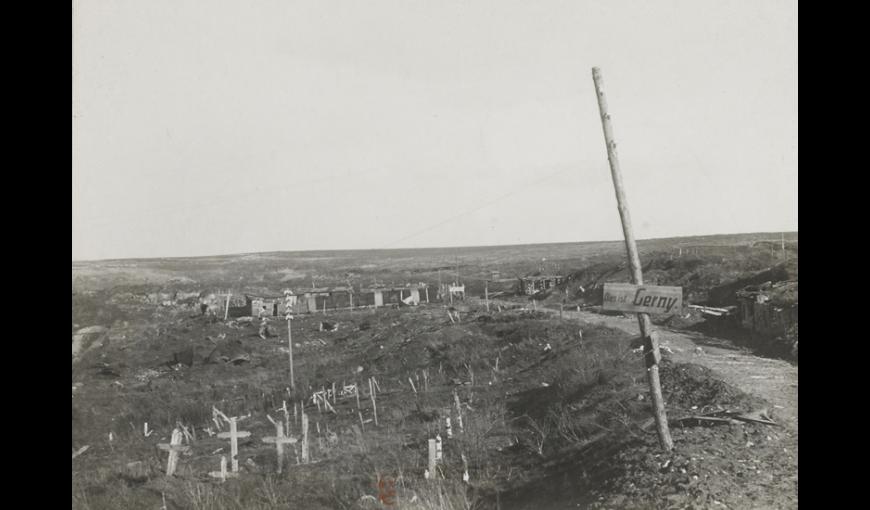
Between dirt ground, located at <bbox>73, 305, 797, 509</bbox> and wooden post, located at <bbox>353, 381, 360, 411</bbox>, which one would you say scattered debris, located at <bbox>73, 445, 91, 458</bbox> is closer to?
dirt ground, located at <bbox>73, 305, 797, 509</bbox>

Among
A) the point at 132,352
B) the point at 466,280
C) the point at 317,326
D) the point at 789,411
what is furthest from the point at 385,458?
A: the point at 466,280

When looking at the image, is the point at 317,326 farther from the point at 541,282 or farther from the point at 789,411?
the point at 789,411

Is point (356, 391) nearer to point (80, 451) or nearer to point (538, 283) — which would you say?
point (80, 451)

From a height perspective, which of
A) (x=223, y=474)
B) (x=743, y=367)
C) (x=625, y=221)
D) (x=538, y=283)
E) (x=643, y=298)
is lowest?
(x=223, y=474)

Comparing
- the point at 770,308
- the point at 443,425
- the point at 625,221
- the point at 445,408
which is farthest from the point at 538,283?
the point at 625,221

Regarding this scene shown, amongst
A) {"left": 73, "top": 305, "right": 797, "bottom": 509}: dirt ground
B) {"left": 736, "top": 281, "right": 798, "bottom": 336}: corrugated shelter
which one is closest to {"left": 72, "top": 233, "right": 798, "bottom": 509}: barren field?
{"left": 73, "top": 305, "right": 797, "bottom": 509}: dirt ground

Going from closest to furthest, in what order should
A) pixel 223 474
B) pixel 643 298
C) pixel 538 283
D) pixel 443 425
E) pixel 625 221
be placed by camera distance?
pixel 643 298 < pixel 625 221 < pixel 223 474 < pixel 443 425 < pixel 538 283

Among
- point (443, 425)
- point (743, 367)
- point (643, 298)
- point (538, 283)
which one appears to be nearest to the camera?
point (643, 298)

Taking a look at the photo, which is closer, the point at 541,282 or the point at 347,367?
the point at 347,367
